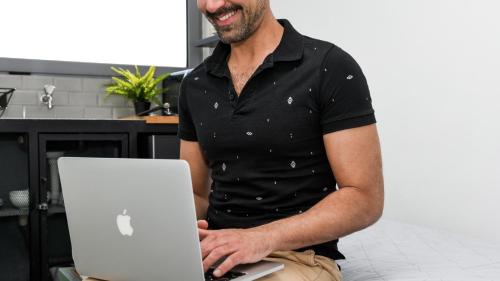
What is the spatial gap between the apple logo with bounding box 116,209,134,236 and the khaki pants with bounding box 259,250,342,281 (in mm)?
290

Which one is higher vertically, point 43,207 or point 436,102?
point 436,102

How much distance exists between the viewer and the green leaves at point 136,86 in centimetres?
290

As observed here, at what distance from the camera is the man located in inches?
43.9

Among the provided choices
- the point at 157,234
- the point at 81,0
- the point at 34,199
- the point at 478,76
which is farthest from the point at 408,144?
the point at 81,0

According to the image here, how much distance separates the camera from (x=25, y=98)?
9.23ft

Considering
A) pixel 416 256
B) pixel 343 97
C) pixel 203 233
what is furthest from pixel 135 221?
pixel 416 256

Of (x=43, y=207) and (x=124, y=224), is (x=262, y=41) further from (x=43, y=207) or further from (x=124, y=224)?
(x=43, y=207)

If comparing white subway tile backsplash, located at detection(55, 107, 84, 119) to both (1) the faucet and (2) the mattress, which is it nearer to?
(1) the faucet

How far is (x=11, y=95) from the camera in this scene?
258cm

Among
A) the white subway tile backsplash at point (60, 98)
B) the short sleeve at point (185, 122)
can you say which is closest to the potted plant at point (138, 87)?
the white subway tile backsplash at point (60, 98)

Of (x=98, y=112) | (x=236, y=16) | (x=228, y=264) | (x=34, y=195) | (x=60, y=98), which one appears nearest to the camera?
(x=228, y=264)

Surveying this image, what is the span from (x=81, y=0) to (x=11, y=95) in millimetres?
583

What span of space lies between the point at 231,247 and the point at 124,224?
19 cm

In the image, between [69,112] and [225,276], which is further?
[69,112]
